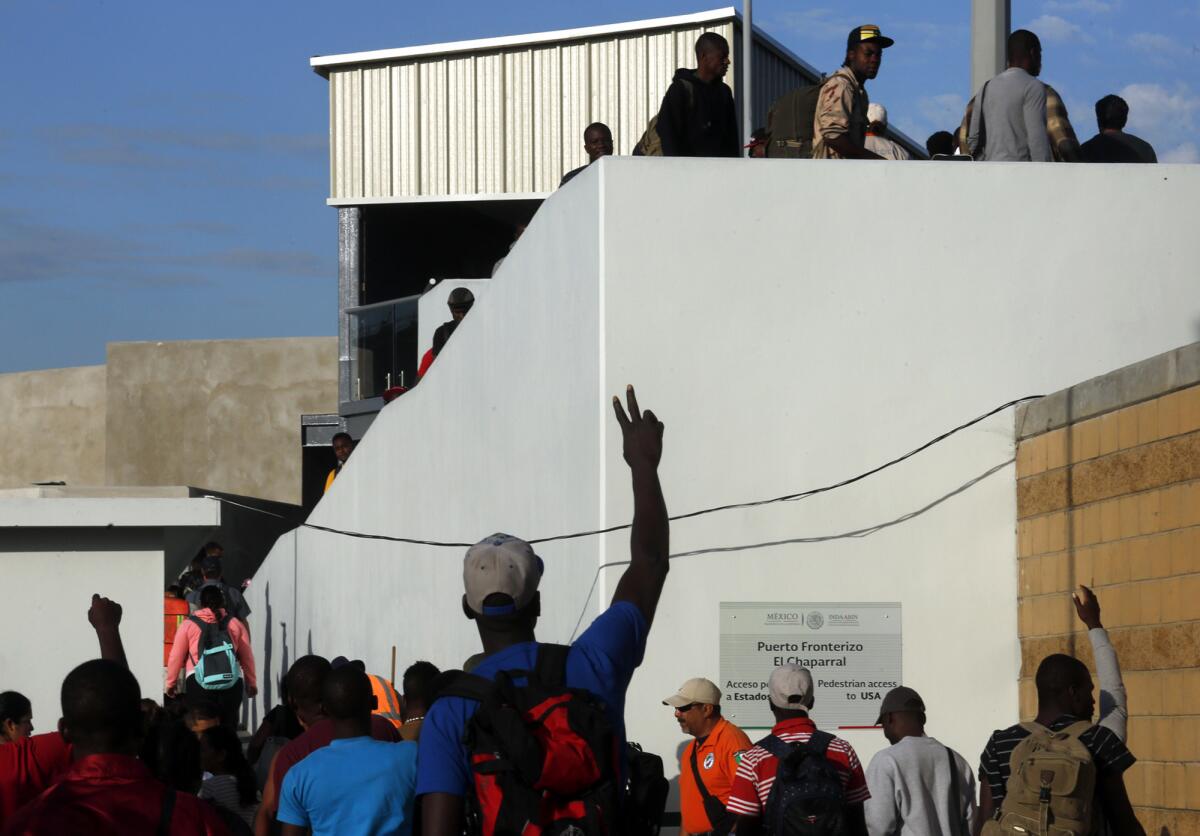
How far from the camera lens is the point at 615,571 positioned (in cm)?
974

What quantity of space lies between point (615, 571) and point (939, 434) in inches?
79.1

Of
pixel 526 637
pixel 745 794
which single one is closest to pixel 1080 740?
pixel 745 794

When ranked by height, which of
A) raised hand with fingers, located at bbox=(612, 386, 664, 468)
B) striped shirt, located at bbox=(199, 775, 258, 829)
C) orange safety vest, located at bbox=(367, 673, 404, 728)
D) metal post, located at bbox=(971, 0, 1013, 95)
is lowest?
striped shirt, located at bbox=(199, 775, 258, 829)

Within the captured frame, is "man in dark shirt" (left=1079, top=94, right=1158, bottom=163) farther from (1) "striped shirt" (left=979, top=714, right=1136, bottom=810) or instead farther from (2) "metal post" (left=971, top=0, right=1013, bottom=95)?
(1) "striped shirt" (left=979, top=714, right=1136, bottom=810)

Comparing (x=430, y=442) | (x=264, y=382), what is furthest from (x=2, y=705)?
(x=264, y=382)

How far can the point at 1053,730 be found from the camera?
5.86 metres

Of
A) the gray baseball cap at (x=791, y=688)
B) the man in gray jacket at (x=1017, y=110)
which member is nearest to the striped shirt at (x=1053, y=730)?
the gray baseball cap at (x=791, y=688)

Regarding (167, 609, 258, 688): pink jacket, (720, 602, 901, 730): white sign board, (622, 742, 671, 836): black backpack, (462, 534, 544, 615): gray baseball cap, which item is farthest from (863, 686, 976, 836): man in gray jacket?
(167, 609, 258, 688): pink jacket

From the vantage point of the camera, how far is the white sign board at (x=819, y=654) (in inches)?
385

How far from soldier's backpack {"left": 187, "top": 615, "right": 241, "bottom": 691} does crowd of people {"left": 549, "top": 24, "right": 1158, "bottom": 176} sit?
485 centimetres

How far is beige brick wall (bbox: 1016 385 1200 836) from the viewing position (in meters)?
8.05

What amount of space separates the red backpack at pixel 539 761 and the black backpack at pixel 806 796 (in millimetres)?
2722

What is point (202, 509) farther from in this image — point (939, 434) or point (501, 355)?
point (939, 434)

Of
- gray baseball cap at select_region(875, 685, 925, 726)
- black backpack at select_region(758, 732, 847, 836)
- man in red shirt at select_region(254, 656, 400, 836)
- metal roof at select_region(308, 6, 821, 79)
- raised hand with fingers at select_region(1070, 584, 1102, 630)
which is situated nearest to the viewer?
man in red shirt at select_region(254, 656, 400, 836)
